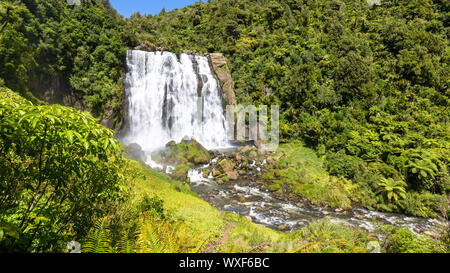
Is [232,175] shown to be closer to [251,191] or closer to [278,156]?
[251,191]

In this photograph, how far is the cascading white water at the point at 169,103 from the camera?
2177cm

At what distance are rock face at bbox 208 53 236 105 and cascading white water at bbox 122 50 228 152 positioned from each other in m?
1.37

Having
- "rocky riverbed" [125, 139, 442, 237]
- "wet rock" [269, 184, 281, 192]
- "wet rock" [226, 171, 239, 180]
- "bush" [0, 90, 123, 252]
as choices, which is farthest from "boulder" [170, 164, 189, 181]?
"bush" [0, 90, 123, 252]

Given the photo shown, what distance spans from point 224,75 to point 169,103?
869cm

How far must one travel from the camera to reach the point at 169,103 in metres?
22.9

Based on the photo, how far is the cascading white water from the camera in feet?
71.4

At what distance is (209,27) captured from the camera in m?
35.9

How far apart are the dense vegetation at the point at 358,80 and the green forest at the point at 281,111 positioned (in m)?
0.13

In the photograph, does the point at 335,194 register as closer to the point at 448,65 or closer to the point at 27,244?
the point at 27,244

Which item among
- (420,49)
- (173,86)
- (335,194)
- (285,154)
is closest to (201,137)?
(173,86)
